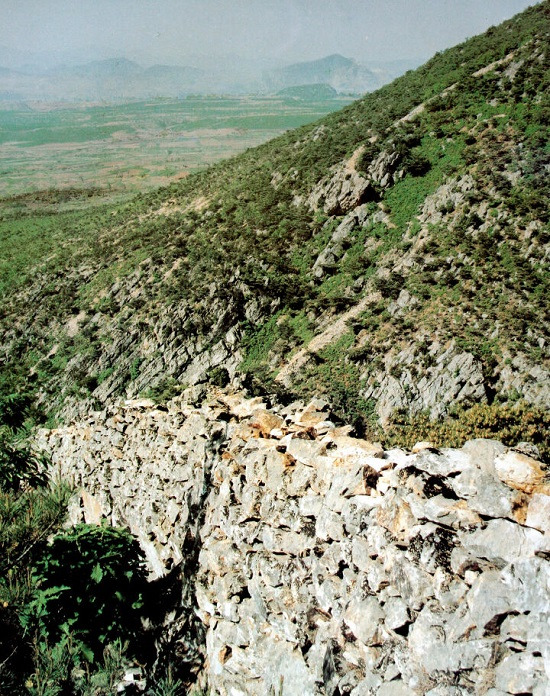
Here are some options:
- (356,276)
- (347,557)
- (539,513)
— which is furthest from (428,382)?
(539,513)

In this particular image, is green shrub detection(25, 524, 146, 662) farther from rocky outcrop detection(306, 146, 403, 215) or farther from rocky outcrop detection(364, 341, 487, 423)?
rocky outcrop detection(306, 146, 403, 215)

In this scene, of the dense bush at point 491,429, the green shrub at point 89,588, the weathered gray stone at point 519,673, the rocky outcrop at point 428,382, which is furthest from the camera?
the rocky outcrop at point 428,382

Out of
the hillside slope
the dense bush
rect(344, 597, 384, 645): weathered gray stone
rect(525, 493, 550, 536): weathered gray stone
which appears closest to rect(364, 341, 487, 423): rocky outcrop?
the hillside slope

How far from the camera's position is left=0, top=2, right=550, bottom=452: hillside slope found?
750 inches

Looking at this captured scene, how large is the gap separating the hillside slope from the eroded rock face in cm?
483

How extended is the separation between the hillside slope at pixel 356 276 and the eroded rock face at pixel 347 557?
4.83 m

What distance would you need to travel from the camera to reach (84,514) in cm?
1394

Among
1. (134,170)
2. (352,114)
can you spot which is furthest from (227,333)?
(134,170)

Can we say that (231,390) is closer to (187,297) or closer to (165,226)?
(187,297)

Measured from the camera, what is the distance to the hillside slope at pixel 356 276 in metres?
19.0

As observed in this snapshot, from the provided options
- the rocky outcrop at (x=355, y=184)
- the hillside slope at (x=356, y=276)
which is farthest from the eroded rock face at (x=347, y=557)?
the rocky outcrop at (x=355, y=184)

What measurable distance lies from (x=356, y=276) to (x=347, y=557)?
2065cm

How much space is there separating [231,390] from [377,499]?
10221 millimetres

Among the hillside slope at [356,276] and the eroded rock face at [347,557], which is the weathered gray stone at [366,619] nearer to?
the eroded rock face at [347,557]
